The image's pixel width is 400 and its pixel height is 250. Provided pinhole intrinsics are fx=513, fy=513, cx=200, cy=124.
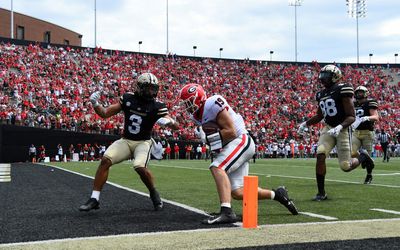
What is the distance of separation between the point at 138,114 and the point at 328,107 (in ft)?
9.34

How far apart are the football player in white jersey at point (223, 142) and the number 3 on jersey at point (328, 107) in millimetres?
2372

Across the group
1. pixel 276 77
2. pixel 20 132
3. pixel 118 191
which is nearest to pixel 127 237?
pixel 118 191

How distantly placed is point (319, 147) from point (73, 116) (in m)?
26.3

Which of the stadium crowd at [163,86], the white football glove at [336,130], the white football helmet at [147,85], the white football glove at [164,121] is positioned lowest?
the white football glove at [336,130]

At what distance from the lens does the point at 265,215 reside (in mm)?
5898

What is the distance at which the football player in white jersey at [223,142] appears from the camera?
5348 millimetres

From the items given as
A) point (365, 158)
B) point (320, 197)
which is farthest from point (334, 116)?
point (365, 158)

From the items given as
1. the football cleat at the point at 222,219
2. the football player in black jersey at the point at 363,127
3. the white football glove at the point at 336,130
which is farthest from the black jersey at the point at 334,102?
the football cleat at the point at 222,219

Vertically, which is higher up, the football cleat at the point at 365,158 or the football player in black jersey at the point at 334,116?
the football player in black jersey at the point at 334,116

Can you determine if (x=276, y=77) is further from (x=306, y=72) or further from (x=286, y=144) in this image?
(x=286, y=144)

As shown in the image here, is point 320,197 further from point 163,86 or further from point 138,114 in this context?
point 163,86

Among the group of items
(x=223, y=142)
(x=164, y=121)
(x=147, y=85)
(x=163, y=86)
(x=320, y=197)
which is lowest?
(x=320, y=197)

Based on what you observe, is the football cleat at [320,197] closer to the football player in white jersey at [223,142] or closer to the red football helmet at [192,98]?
the football player in white jersey at [223,142]

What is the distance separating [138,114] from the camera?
22.2ft
